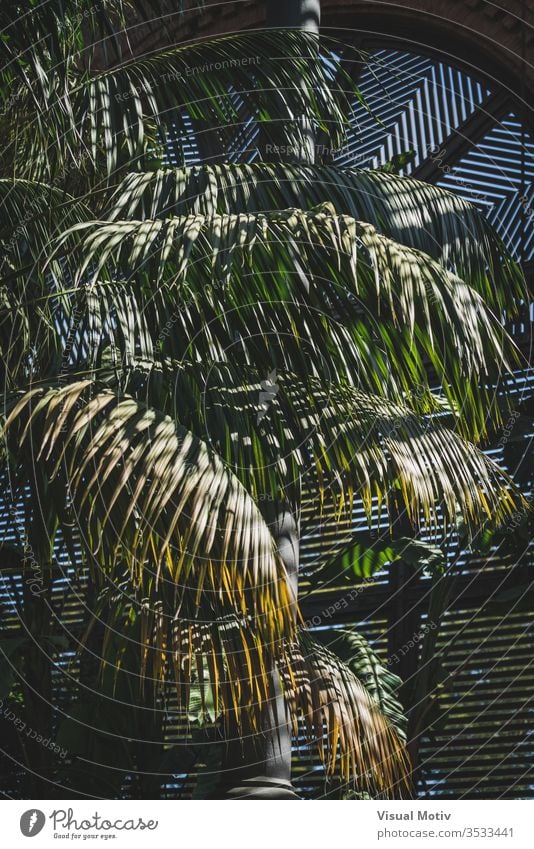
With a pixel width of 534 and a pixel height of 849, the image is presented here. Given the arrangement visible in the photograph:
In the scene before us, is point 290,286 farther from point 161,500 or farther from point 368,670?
point 368,670

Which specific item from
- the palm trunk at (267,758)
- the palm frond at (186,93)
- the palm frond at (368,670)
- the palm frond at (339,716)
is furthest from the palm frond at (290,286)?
the palm frond at (368,670)

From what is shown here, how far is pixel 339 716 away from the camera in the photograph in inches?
118

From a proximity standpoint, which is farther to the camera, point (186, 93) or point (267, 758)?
point (186, 93)

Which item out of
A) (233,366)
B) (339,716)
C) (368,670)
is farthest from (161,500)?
(368,670)

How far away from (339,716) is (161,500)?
3.41ft

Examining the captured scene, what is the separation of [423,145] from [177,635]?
5180 mm

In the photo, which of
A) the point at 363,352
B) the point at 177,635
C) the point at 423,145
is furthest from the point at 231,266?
the point at 423,145

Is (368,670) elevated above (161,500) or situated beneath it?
situated beneath

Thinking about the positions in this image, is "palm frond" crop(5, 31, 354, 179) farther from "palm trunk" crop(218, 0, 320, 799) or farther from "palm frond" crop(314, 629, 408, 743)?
"palm frond" crop(314, 629, 408, 743)

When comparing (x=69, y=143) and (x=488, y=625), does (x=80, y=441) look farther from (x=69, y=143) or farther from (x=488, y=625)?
(x=488, y=625)

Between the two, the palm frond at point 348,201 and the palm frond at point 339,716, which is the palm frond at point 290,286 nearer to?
the palm frond at point 348,201

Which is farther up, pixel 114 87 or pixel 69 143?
pixel 114 87

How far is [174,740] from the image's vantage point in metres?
5.79

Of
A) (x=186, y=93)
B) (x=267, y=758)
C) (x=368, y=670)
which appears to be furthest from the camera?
(x=368, y=670)
